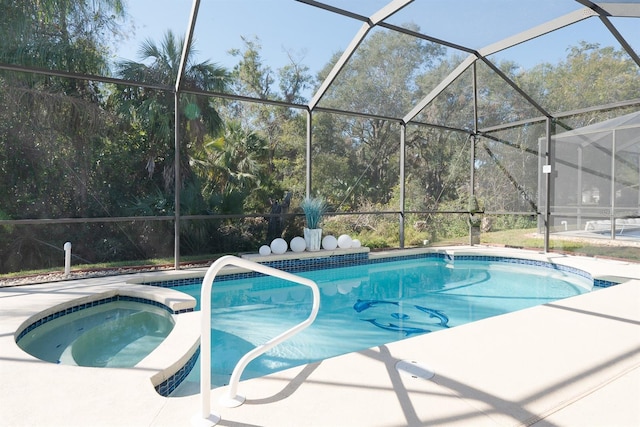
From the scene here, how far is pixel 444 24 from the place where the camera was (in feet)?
20.0

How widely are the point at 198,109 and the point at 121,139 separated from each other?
1.72 metres

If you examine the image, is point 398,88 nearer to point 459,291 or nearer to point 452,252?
point 452,252

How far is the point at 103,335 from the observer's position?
3723mm

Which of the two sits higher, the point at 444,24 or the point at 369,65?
the point at 369,65

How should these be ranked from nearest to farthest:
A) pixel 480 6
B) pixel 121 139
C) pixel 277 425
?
pixel 277 425, pixel 480 6, pixel 121 139

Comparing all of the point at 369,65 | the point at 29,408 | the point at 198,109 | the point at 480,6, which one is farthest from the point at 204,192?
the point at 29,408

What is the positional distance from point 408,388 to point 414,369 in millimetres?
267

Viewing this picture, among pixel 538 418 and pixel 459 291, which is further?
pixel 459 291

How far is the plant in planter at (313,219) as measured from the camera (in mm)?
7205

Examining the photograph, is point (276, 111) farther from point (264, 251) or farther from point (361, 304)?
point (361, 304)

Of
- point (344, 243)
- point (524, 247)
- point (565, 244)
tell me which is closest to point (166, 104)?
point (344, 243)

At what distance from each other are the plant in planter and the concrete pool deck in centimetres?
440

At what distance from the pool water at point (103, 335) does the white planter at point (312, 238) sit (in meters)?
3.47

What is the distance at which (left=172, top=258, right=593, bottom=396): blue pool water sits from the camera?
12.0 ft
